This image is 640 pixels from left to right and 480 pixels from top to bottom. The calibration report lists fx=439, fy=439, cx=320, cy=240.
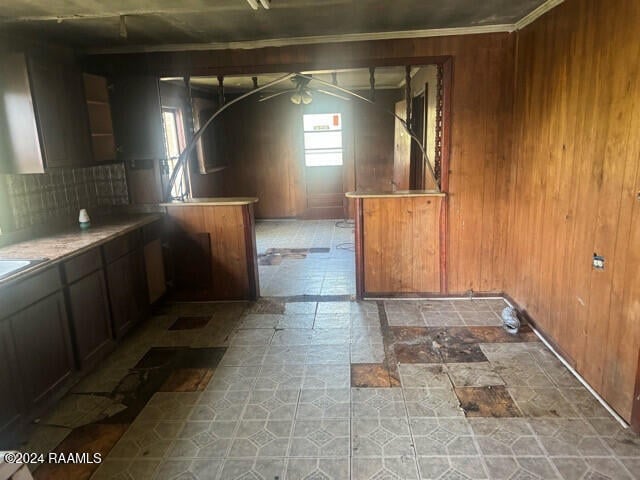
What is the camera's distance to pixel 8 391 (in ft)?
7.07

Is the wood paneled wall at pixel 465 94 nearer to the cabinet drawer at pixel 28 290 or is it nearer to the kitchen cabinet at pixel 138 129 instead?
the kitchen cabinet at pixel 138 129

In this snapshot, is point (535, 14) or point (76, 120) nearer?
point (535, 14)

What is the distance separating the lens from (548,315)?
305 centimetres

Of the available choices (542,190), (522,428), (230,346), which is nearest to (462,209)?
(542,190)

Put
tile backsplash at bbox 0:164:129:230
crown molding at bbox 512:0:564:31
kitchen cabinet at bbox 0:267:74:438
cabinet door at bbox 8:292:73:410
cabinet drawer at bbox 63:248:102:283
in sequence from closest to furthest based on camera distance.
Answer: kitchen cabinet at bbox 0:267:74:438, cabinet door at bbox 8:292:73:410, cabinet drawer at bbox 63:248:102:283, crown molding at bbox 512:0:564:31, tile backsplash at bbox 0:164:129:230

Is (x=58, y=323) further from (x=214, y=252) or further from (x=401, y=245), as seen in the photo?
(x=401, y=245)

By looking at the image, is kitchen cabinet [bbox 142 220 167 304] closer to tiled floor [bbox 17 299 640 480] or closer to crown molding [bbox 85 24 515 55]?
tiled floor [bbox 17 299 640 480]

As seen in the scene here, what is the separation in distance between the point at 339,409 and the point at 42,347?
1.66 metres

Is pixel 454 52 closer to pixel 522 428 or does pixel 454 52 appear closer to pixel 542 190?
pixel 542 190

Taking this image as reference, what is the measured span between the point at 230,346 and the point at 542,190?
251cm

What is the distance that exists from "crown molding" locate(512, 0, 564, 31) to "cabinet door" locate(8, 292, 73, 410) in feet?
11.5

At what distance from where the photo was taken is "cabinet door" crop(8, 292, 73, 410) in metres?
2.25

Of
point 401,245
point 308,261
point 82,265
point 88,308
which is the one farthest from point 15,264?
point 308,261

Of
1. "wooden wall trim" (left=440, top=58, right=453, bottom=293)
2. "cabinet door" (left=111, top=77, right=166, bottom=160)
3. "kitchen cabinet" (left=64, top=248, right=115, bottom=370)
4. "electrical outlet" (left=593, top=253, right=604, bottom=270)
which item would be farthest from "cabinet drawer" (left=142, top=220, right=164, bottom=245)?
"electrical outlet" (left=593, top=253, right=604, bottom=270)
